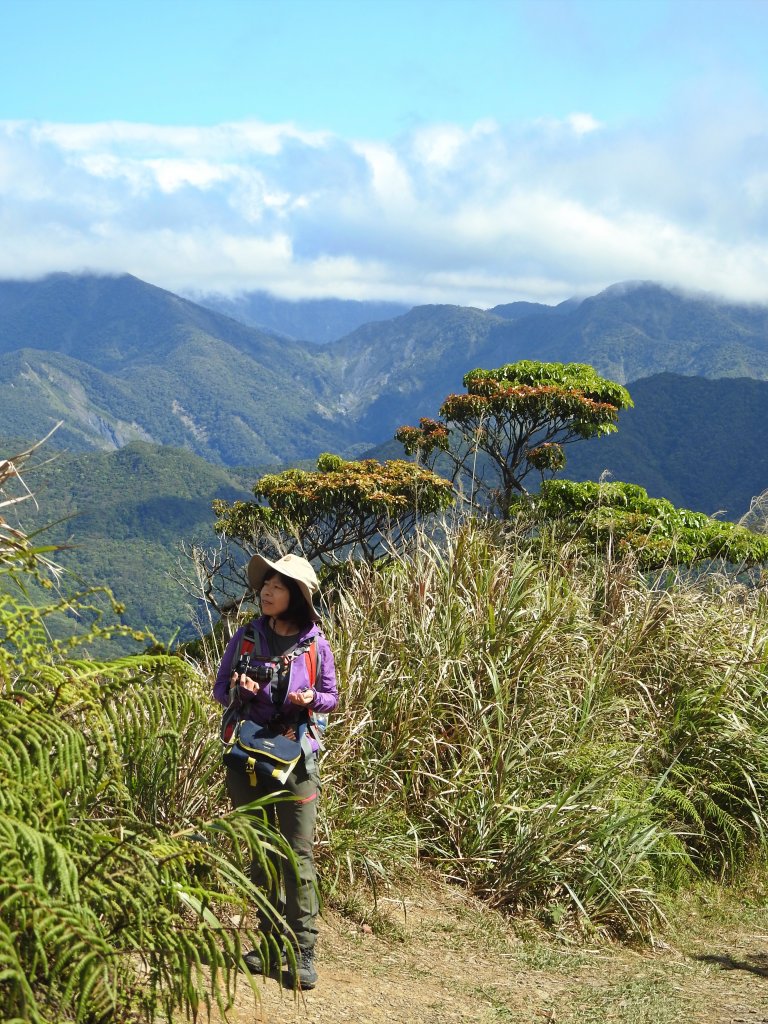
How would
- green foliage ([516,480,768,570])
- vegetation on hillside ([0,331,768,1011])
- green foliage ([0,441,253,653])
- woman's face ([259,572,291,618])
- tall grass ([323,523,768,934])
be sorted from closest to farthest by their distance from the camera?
1. vegetation on hillside ([0,331,768,1011])
2. woman's face ([259,572,291,618])
3. tall grass ([323,523,768,934])
4. green foliage ([516,480,768,570])
5. green foliage ([0,441,253,653])

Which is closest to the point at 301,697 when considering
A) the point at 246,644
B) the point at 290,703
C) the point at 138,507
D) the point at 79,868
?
the point at 290,703

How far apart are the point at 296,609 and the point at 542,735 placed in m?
2.10

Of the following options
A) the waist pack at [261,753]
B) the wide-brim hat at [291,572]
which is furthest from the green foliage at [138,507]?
the waist pack at [261,753]

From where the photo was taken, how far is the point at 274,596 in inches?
154

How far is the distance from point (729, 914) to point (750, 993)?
96 centimetres

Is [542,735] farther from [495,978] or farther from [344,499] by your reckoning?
[344,499]

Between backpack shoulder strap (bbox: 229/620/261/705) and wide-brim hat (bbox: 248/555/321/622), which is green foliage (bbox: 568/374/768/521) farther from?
backpack shoulder strap (bbox: 229/620/261/705)

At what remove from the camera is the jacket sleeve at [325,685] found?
386 cm

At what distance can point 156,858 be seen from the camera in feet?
7.74

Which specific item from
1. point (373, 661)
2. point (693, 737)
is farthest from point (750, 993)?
point (373, 661)

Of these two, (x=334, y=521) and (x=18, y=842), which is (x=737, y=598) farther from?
(x=334, y=521)

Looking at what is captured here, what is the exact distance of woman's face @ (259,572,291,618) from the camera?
3.92 meters

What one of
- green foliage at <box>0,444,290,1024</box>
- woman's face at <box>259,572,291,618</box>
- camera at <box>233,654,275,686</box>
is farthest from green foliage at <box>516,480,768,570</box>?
green foliage at <box>0,444,290,1024</box>

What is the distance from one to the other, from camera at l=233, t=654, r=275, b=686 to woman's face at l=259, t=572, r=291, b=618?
0.20 meters
